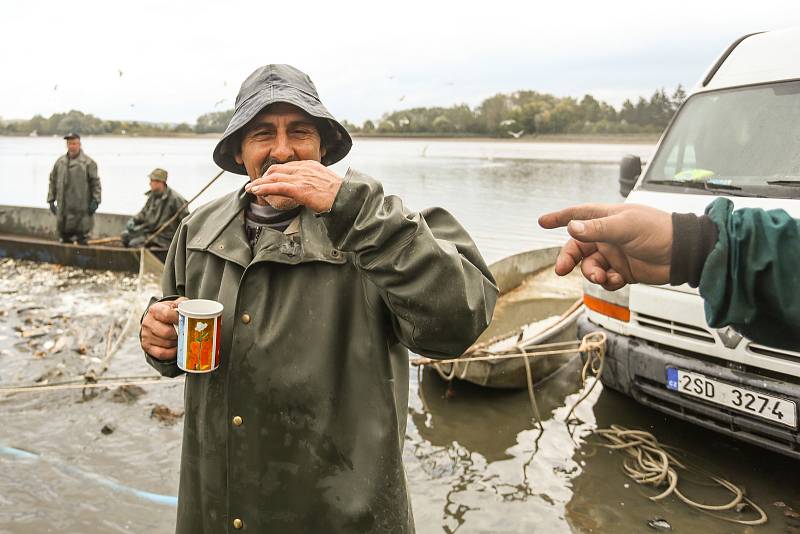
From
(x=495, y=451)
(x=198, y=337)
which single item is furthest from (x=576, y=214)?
(x=495, y=451)

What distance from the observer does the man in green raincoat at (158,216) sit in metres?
10.5

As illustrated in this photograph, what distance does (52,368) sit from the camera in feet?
21.2

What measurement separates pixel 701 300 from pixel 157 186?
944 cm

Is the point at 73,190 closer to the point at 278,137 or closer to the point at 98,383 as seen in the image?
the point at 98,383

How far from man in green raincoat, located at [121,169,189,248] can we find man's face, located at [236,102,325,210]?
871cm

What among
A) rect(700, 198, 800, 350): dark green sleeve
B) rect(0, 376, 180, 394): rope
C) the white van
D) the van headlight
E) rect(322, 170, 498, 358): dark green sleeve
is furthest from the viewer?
rect(0, 376, 180, 394): rope

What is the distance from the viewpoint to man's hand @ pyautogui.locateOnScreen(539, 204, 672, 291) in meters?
1.50

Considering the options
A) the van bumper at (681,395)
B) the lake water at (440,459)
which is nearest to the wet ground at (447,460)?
the lake water at (440,459)

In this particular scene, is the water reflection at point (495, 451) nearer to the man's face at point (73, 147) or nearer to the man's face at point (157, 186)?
the man's face at point (157, 186)

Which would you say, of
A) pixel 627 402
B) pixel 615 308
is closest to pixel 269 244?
pixel 615 308

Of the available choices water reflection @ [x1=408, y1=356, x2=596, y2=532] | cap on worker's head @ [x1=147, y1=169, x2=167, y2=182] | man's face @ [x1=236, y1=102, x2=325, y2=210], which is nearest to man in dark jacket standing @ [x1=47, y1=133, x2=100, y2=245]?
cap on worker's head @ [x1=147, y1=169, x2=167, y2=182]

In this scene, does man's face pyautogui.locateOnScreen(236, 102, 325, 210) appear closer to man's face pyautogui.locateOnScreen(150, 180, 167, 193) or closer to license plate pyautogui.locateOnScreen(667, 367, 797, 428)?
license plate pyautogui.locateOnScreen(667, 367, 797, 428)

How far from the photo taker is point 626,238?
153 centimetres

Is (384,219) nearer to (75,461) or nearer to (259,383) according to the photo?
(259,383)
